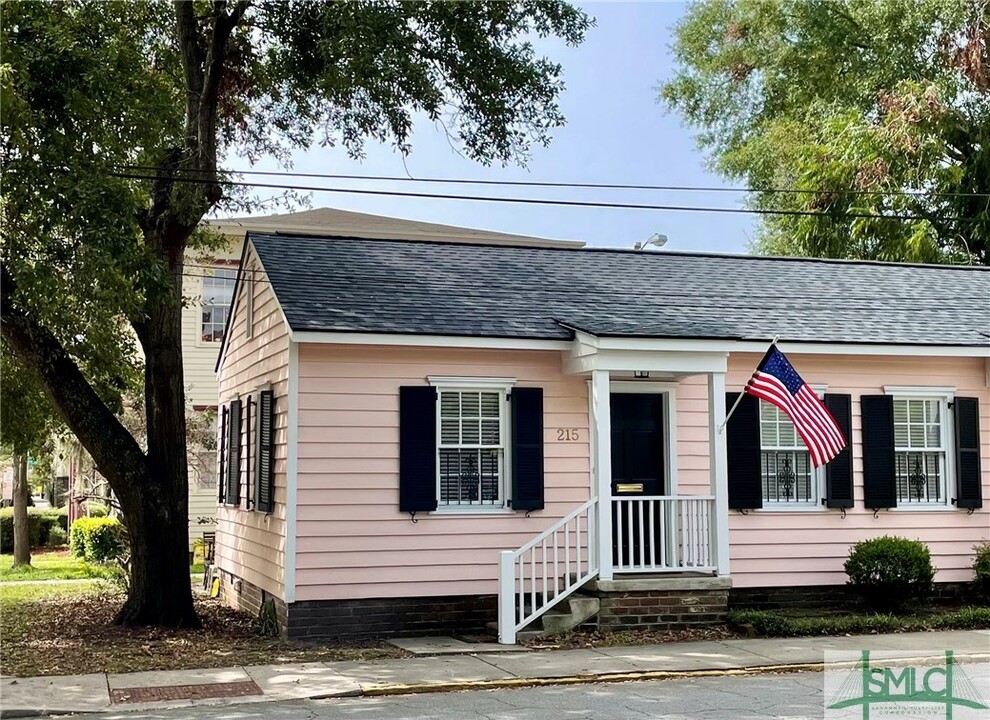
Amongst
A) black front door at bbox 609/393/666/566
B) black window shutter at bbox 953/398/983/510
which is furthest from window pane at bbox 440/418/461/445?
black window shutter at bbox 953/398/983/510

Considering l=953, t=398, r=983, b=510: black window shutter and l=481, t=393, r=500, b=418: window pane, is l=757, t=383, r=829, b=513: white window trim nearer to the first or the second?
l=953, t=398, r=983, b=510: black window shutter

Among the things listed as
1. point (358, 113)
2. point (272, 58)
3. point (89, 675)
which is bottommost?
point (89, 675)

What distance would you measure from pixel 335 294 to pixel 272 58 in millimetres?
4645

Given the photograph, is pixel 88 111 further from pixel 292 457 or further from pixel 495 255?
pixel 495 255

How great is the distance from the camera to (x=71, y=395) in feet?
41.9

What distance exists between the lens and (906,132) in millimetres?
26625

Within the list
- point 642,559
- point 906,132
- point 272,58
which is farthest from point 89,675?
point 906,132

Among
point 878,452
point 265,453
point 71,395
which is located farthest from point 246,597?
point 878,452

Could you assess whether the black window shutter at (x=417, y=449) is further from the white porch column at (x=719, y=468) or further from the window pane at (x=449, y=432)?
the white porch column at (x=719, y=468)

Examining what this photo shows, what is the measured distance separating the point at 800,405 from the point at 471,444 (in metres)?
3.75

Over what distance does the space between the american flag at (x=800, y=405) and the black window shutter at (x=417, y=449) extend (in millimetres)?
3669

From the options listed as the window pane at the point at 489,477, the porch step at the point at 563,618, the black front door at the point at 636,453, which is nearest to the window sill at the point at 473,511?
the window pane at the point at 489,477

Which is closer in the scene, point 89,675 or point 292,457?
point 89,675

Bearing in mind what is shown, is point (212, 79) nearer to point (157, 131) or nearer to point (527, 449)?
point (157, 131)
